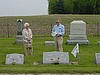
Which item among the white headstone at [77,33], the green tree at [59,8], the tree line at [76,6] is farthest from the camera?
the green tree at [59,8]

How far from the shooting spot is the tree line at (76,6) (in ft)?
302

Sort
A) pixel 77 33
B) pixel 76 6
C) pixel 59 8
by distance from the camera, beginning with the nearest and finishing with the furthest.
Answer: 1. pixel 77 33
2. pixel 76 6
3. pixel 59 8

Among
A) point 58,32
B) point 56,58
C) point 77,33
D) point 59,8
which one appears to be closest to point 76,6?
point 59,8

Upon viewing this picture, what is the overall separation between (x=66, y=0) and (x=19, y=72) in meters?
92.3

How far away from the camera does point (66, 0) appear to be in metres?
100

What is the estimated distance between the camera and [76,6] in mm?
96250

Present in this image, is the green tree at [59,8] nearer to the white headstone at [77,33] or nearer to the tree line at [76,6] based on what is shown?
the tree line at [76,6]

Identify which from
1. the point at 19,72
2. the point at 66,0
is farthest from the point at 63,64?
the point at 66,0

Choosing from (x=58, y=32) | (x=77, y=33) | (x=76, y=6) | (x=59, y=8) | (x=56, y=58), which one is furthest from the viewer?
(x=59, y=8)

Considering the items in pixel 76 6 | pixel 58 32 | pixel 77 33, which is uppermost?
pixel 76 6

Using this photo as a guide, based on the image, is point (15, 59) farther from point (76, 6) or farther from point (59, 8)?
point (59, 8)

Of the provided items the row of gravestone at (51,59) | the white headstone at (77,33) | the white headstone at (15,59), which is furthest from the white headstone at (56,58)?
the white headstone at (77,33)

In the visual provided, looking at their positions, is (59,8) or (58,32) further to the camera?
(59,8)

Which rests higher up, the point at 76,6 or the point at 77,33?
the point at 76,6
